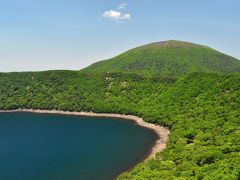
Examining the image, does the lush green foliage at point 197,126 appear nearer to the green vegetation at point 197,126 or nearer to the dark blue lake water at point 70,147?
the green vegetation at point 197,126

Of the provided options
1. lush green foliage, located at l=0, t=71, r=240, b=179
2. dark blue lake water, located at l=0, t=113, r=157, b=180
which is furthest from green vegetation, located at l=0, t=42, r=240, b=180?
dark blue lake water, located at l=0, t=113, r=157, b=180

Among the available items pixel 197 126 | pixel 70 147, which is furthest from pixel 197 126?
pixel 70 147

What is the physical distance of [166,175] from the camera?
80.6 m

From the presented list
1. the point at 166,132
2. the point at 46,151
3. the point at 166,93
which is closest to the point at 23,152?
the point at 46,151

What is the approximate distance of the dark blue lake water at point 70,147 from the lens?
101m

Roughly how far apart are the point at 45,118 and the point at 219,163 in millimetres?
132853

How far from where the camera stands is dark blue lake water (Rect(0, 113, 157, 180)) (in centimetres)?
10094

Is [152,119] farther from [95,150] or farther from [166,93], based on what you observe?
[95,150]

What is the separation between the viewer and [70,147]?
429 feet

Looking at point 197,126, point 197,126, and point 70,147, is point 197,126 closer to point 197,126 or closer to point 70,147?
point 197,126

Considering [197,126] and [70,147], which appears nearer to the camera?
[197,126]

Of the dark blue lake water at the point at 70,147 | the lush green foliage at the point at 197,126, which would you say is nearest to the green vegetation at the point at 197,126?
the lush green foliage at the point at 197,126

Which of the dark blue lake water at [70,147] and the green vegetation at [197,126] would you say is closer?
the green vegetation at [197,126]

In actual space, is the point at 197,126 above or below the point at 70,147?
above
